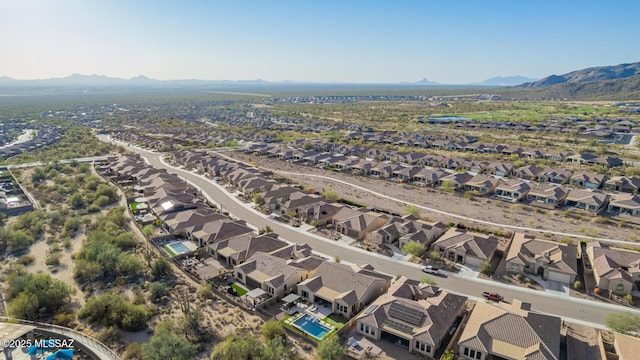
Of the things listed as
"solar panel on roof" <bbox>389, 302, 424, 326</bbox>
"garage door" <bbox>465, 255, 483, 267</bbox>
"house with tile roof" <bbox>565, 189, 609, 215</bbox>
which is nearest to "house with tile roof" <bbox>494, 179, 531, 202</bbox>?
"house with tile roof" <bbox>565, 189, 609, 215</bbox>

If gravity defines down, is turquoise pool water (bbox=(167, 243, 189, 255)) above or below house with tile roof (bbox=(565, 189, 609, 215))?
below

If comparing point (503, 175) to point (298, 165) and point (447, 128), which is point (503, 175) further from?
point (447, 128)

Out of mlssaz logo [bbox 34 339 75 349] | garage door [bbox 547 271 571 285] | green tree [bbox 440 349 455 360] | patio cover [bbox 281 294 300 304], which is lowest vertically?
patio cover [bbox 281 294 300 304]

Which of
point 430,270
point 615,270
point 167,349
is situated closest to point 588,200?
point 615,270

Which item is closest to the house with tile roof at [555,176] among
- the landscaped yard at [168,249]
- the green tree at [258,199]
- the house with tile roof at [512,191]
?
the house with tile roof at [512,191]

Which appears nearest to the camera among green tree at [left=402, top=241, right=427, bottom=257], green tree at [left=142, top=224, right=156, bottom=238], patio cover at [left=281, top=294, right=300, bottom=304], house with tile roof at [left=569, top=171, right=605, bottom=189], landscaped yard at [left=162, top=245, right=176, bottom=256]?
patio cover at [left=281, top=294, right=300, bottom=304]

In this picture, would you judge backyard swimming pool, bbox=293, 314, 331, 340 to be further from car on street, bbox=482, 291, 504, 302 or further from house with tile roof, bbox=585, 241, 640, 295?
house with tile roof, bbox=585, 241, 640, 295

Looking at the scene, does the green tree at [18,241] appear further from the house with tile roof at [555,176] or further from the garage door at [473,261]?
the house with tile roof at [555,176]
